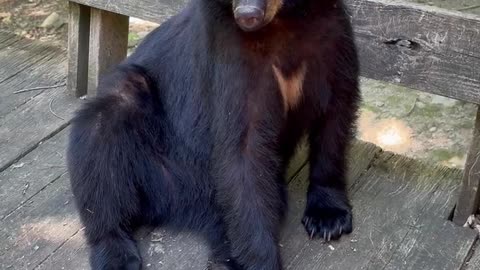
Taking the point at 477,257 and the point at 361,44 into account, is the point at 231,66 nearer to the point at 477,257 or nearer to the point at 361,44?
the point at 361,44

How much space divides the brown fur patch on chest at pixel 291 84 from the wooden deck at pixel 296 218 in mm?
598

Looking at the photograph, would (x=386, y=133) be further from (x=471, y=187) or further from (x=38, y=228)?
(x=38, y=228)

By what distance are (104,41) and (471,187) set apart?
6.91 ft

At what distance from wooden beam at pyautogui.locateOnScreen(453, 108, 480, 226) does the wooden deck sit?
65 millimetres

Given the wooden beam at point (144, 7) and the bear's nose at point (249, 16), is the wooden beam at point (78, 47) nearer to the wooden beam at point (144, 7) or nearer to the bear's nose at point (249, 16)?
the wooden beam at point (144, 7)

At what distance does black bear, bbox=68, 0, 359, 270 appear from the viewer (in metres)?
3.10

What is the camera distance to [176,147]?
11.7ft

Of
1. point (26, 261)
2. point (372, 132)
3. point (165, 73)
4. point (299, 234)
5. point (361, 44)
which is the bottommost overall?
point (372, 132)

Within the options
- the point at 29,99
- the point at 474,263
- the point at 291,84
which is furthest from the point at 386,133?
the point at 291,84

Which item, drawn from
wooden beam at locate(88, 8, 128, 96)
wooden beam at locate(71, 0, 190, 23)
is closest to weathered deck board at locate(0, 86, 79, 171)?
wooden beam at locate(88, 8, 128, 96)

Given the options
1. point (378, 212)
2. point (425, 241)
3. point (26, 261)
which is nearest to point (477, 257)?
point (425, 241)

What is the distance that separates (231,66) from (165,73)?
1.89 ft

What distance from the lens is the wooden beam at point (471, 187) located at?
347 cm

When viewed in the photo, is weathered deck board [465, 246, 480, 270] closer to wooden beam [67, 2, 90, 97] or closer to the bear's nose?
the bear's nose
